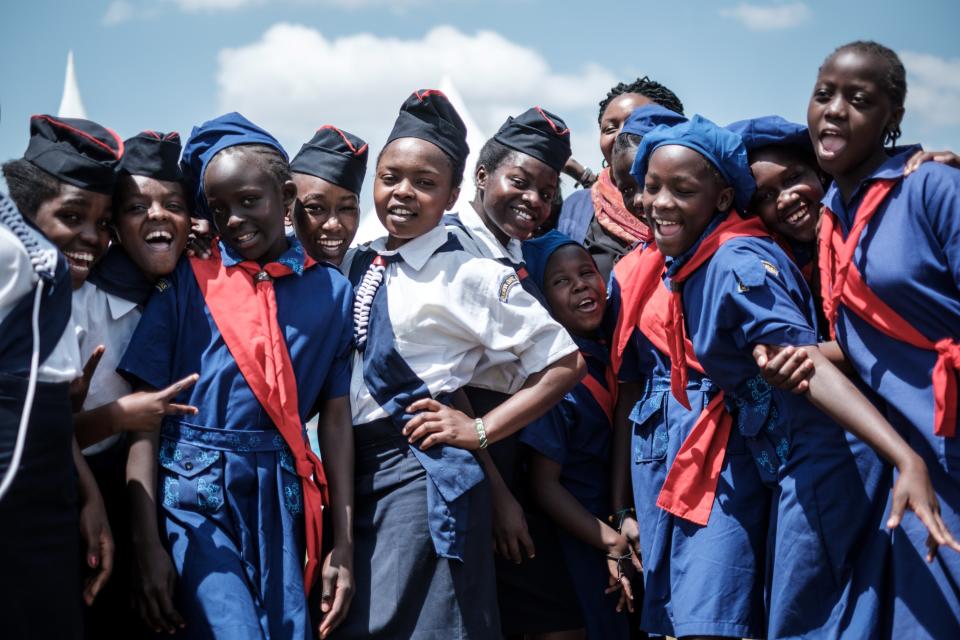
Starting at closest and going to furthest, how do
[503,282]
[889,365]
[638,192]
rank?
→ [889,365] → [503,282] → [638,192]

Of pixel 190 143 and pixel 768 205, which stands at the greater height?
pixel 190 143

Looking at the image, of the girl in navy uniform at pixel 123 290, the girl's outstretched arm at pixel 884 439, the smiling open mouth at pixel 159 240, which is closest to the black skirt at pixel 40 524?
the girl in navy uniform at pixel 123 290

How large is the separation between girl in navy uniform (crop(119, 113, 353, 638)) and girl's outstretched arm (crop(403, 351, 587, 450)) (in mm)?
275

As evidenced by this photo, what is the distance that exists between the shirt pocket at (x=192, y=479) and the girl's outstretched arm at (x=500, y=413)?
671mm

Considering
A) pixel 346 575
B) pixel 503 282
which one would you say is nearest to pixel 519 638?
pixel 346 575

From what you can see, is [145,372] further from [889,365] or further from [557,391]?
[889,365]

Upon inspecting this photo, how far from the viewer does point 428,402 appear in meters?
3.59

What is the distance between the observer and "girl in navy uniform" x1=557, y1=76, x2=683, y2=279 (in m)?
5.07

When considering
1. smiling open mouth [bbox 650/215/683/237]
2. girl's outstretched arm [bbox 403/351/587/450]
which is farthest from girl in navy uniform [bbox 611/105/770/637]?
girl's outstretched arm [bbox 403/351/587/450]

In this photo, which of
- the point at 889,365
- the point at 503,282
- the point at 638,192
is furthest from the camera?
the point at 638,192

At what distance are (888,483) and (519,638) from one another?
1827mm

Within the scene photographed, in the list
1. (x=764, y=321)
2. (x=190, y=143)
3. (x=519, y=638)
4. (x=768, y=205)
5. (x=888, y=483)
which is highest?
(x=190, y=143)

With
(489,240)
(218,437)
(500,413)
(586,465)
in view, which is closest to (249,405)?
(218,437)

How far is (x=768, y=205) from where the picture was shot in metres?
Result: 3.84
